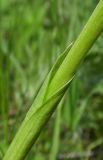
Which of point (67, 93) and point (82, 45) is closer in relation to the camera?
point (82, 45)

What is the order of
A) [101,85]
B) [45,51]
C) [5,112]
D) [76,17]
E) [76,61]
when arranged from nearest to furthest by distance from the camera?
[76,61] → [5,112] → [101,85] → [76,17] → [45,51]

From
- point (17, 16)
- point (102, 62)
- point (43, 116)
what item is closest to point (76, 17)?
point (102, 62)

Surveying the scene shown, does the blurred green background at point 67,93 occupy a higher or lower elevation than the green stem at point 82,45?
lower

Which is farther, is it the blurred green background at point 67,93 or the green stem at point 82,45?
the blurred green background at point 67,93

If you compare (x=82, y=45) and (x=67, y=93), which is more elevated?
(x=82, y=45)

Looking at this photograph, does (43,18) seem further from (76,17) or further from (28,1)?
(76,17)

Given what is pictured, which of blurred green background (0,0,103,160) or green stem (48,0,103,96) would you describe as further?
blurred green background (0,0,103,160)

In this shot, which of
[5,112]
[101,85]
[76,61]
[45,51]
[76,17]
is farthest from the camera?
[45,51]

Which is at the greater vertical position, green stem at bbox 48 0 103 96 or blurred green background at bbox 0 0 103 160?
green stem at bbox 48 0 103 96
